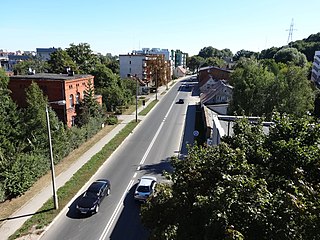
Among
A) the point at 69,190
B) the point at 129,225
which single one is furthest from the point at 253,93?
the point at 69,190

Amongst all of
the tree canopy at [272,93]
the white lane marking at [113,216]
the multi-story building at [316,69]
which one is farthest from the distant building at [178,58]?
the white lane marking at [113,216]

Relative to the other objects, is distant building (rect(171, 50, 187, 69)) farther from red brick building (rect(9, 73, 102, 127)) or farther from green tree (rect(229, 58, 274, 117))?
green tree (rect(229, 58, 274, 117))

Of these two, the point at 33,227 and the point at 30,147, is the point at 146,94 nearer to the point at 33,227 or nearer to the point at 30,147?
the point at 30,147

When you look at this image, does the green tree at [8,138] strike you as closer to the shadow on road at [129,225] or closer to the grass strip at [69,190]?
the grass strip at [69,190]

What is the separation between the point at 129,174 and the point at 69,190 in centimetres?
526

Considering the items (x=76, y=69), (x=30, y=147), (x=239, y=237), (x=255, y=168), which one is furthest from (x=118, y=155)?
(x=76, y=69)

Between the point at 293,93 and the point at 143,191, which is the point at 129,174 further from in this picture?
the point at 293,93

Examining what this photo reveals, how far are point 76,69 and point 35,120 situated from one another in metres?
30.5

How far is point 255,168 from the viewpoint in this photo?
814cm

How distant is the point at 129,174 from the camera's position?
23094mm

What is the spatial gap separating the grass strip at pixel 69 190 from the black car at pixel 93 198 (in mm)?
1604

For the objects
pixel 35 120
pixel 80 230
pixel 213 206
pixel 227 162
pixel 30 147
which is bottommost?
pixel 80 230

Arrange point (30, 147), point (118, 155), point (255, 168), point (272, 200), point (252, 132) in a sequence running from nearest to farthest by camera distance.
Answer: point (272, 200), point (255, 168), point (252, 132), point (30, 147), point (118, 155)

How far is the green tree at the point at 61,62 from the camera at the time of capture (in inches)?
2056
